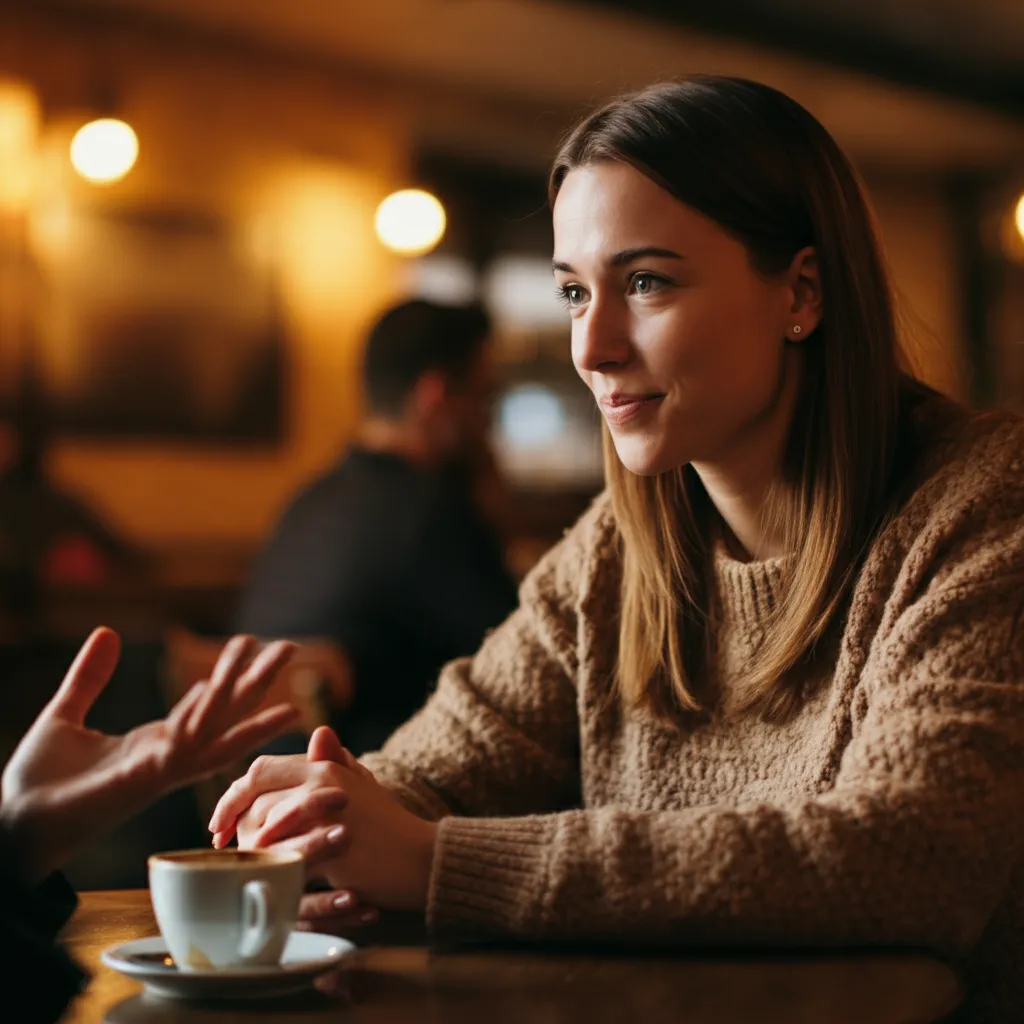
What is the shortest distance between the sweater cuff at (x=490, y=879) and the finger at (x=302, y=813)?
0.28 feet

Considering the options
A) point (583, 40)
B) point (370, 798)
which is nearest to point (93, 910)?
point (370, 798)

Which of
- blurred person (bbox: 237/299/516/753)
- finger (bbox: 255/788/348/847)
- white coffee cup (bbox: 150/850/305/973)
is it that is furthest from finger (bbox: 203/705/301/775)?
blurred person (bbox: 237/299/516/753)

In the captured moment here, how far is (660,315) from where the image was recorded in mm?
1275

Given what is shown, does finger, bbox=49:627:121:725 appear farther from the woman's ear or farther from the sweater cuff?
the woman's ear

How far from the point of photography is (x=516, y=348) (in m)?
6.68

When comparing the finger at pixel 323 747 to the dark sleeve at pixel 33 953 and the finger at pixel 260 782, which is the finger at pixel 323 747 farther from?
the dark sleeve at pixel 33 953

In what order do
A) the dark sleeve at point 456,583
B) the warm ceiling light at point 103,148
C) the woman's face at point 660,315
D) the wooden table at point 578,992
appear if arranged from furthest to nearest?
the warm ceiling light at point 103,148 → the dark sleeve at point 456,583 → the woman's face at point 660,315 → the wooden table at point 578,992

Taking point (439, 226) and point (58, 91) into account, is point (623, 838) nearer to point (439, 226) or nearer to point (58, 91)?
point (439, 226)

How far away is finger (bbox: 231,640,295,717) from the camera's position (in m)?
1.23

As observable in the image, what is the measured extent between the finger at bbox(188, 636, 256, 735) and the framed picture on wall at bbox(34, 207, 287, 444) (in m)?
4.29

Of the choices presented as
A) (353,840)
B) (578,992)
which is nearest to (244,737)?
(353,840)

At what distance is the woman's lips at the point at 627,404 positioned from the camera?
130 centimetres

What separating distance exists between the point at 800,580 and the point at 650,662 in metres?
0.17

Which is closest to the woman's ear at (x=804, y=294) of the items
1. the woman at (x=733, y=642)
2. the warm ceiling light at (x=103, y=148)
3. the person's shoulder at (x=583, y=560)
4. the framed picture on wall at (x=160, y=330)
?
the woman at (x=733, y=642)
